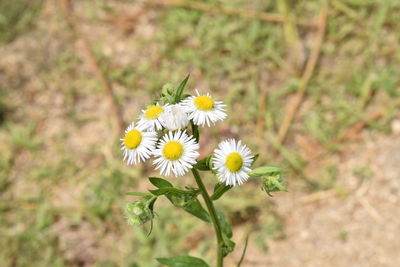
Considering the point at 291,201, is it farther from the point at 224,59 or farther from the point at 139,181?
the point at 224,59

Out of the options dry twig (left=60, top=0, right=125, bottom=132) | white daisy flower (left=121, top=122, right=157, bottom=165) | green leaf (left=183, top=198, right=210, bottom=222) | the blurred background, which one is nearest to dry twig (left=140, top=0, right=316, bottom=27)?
the blurred background

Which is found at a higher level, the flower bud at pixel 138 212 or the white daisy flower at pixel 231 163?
the white daisy flower at pixel 231 163

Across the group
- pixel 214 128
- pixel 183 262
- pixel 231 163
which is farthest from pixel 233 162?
pixel 214 128

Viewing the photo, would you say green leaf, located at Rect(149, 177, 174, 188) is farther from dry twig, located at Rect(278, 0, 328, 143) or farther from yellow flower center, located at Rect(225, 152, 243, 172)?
dry twig, located at Rect(278, 0, 328, 143)

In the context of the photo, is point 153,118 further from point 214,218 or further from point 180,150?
point 214,218

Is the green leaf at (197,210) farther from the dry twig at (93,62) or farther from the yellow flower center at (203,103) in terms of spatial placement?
the dry twig at (93,62)

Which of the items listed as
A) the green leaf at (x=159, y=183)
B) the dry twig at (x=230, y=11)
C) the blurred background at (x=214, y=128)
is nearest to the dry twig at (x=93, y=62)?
the blurred background at (x=214, y=128)
